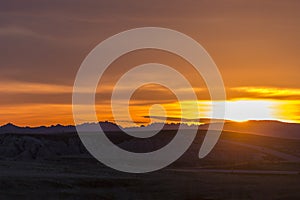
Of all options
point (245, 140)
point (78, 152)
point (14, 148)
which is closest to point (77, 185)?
point (14, 148)

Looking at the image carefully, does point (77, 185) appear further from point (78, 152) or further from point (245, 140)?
point (245, 140)

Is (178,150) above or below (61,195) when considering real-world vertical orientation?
above

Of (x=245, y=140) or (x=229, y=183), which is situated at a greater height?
(x=245, y=140)

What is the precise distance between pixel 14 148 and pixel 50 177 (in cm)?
6952

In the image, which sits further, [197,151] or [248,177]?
[197,151]

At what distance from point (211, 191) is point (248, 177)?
51.3ft

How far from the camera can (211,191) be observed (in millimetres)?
58719

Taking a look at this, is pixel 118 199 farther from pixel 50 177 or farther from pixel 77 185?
pixel 50 177

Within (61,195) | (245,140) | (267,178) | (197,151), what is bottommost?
(61,195)

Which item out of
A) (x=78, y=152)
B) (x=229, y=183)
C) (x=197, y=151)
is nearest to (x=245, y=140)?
(x=197, y=151)

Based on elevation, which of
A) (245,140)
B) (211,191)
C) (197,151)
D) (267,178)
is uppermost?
(245,140)

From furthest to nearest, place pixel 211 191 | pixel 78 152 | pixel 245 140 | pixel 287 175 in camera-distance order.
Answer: pixel 245 140, pixel 78 152, pixel 287 175, pixel 211 191

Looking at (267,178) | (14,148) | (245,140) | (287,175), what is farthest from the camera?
(245,140)

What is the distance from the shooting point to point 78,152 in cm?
14262
